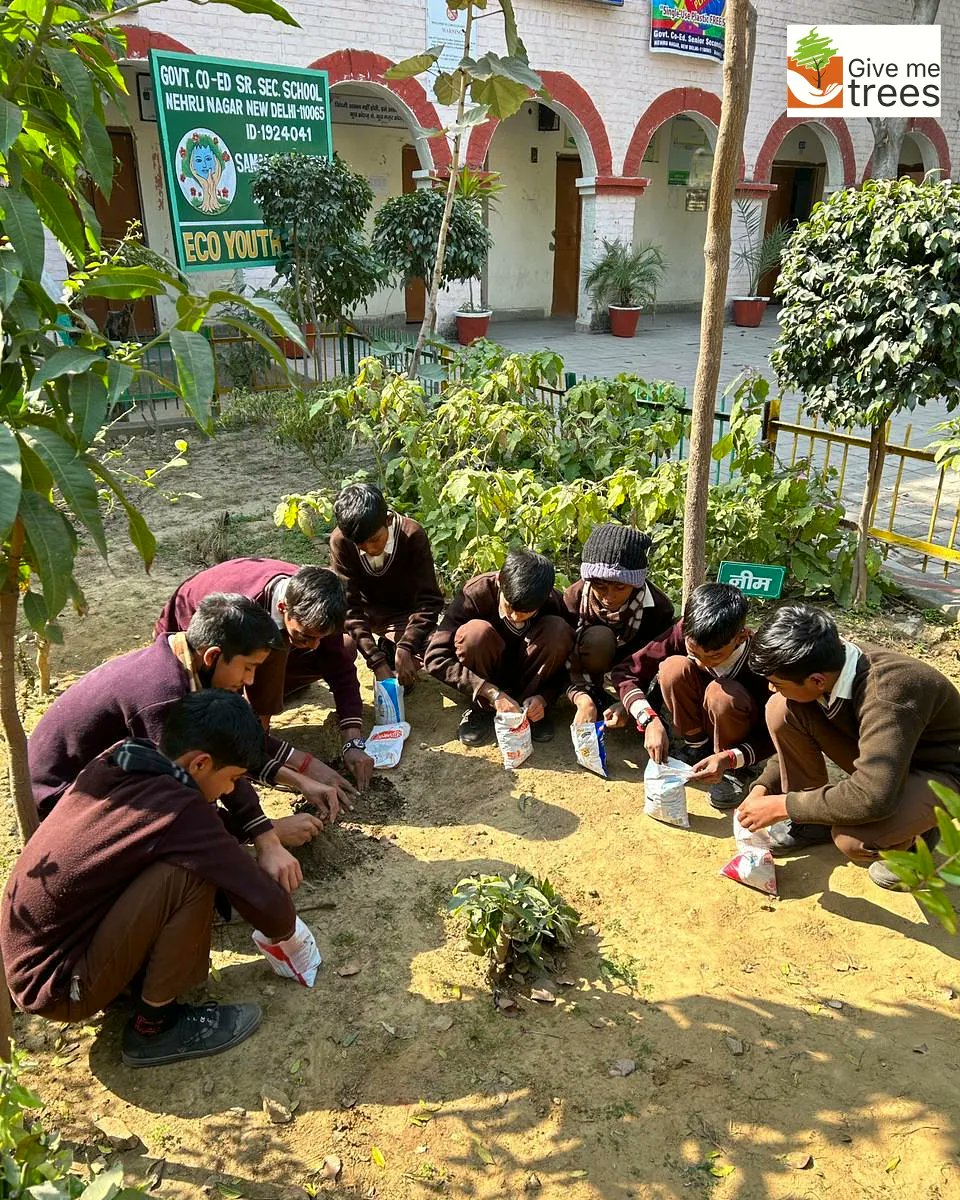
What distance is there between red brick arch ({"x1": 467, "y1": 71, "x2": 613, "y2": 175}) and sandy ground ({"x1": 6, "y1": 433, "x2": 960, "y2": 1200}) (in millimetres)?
11414

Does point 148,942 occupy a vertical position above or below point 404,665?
above

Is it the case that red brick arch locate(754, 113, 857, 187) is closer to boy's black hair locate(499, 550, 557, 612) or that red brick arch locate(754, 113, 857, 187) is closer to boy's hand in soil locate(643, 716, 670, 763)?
boy's black hair locate(499, 550, 557, 612)

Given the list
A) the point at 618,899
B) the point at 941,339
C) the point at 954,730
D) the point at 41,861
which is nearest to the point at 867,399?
the point at 941,339

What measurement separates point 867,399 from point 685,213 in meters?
14.5

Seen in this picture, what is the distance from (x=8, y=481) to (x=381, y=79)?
1204cm

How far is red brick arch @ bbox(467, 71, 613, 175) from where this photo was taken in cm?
1236

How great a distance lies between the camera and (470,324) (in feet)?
42.6

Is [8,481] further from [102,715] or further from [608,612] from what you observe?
[608,612]

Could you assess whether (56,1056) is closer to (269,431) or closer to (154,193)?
(269,431)

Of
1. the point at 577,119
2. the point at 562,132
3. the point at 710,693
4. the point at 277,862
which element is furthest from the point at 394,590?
the point at 562,132

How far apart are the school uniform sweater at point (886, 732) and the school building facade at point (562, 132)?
9.93 m

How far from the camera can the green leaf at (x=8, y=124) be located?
129 cm

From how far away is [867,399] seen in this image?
161 inches

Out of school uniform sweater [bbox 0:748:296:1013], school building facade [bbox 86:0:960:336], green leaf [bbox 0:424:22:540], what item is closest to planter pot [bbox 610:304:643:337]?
school building facade [bbox 86:0:960:336]
